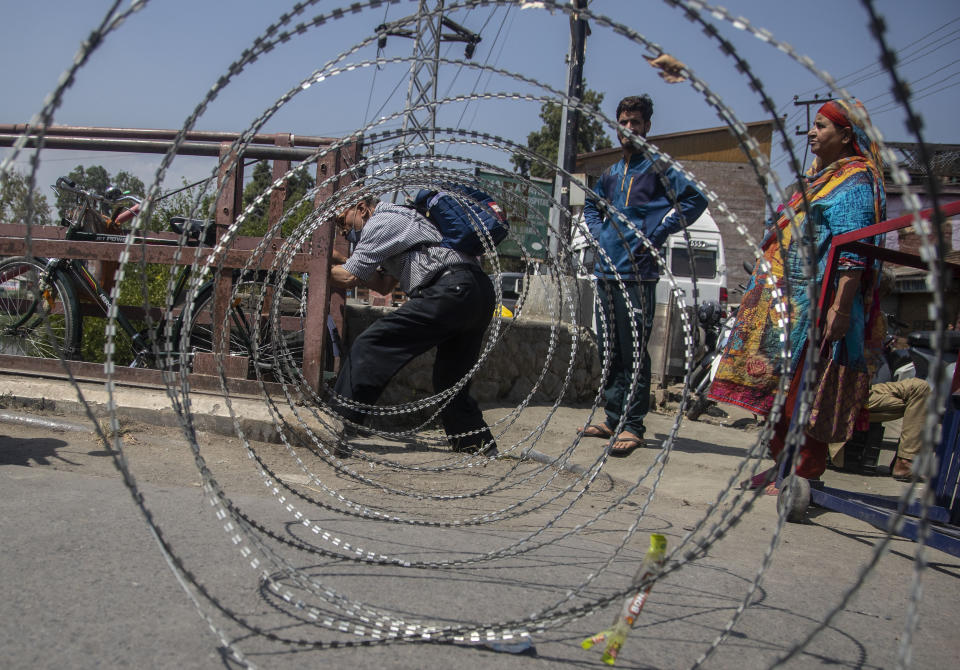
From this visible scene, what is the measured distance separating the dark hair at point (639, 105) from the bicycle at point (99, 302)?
285 centimetres

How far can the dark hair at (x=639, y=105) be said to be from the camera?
5.35 metres

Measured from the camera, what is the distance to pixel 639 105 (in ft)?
17.6

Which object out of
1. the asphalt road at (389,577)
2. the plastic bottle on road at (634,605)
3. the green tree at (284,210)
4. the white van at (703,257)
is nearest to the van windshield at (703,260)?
the white van at (703,257)

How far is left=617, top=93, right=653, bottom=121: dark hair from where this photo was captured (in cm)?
535

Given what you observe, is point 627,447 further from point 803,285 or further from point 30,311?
point 30,311


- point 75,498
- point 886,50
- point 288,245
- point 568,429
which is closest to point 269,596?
point 75,498

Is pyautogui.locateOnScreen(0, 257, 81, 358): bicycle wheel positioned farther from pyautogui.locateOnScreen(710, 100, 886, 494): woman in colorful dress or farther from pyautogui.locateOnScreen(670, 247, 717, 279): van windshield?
pyautogui.locateOnScreen(670, 247, 717, 279): van windshield

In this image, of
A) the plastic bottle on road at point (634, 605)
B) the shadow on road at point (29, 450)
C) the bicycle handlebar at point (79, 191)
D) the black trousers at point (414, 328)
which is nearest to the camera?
the plastic bottle on road at point (634, 605)

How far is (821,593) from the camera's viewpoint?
3094mm

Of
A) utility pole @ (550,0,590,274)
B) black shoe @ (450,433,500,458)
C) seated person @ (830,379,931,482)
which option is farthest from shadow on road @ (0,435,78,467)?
utility pole @ (550,0,590,274)

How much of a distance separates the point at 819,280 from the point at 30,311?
625 cm

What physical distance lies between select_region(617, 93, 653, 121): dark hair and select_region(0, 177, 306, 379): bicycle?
2.85m

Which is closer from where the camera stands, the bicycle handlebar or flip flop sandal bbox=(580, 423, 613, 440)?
flip flop sandal bbox=(580, 423, 613, 440)

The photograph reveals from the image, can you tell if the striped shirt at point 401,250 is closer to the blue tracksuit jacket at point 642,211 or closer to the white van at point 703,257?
the blue tracksuit jacket at point 642,211
